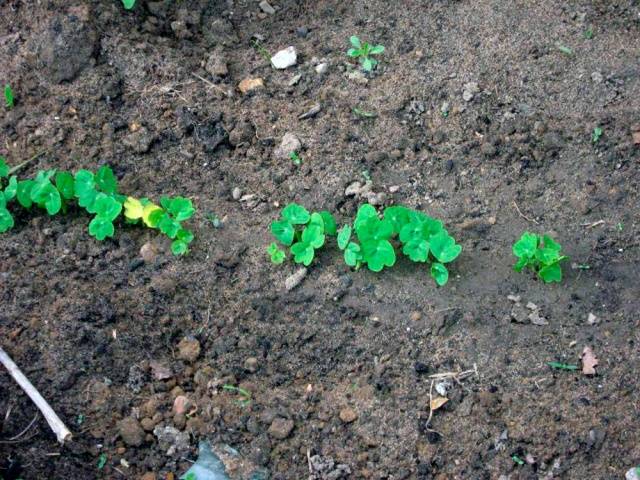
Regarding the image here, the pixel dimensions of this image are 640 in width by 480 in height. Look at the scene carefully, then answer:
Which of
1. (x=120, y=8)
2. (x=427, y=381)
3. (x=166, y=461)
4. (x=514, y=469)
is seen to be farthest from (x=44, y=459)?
(x=120, y=8)

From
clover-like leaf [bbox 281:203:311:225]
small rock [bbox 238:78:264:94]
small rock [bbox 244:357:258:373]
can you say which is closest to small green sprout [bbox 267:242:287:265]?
clover-like leaf [bbox 281:203:311:225]

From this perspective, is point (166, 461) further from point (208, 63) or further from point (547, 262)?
point (208, 63)

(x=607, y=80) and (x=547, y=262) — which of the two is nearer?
(x=547, y=262)

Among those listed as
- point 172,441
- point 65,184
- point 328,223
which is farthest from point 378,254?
point 65,184

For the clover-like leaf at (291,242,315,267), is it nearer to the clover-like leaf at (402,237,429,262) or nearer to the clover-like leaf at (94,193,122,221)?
the clover-like leaf at (402,237,429,262)

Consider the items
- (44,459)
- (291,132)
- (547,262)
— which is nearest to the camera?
(44,459)

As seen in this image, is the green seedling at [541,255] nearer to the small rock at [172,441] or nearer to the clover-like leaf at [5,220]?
the small rock at [172,441]

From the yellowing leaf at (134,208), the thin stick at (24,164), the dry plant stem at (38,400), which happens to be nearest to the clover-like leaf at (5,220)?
the thin stick at (24,164)
